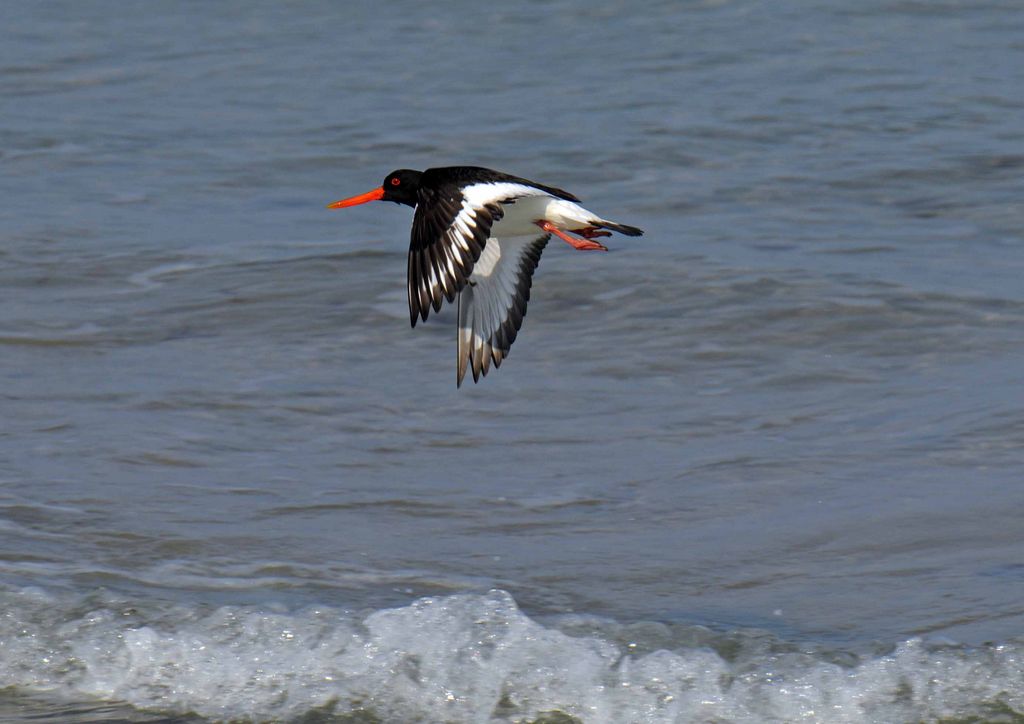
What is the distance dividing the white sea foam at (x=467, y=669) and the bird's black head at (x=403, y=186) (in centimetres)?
226

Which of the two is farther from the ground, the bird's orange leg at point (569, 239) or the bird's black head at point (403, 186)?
the bird's black head at point (403, 186)

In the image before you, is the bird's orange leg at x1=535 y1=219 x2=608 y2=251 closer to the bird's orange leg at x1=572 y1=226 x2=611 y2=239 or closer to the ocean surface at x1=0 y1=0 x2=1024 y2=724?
the bird's orange leg at x1=572 y1=226 x2=611 y2=239

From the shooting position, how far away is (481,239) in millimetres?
6133

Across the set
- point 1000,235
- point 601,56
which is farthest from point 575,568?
point 601,56

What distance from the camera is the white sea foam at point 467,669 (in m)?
5.33

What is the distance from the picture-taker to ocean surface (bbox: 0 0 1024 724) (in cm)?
560

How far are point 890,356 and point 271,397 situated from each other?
3.06m

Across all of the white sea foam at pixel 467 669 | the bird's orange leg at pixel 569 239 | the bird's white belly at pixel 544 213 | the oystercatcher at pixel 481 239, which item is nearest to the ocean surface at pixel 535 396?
the white sea foam at pixel 467 669

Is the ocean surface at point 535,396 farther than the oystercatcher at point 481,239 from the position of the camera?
No

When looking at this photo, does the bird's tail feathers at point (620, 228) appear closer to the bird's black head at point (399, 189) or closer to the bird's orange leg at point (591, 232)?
the bird's orange leg at point (591, 232)

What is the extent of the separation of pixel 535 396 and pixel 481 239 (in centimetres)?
221

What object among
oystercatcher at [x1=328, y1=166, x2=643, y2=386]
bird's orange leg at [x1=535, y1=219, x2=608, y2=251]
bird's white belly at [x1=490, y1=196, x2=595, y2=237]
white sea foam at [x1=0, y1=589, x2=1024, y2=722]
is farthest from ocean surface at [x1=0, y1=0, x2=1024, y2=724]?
bird's white belly at [x1=490, y1=196, x2=595, y2=237]

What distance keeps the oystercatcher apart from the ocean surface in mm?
604

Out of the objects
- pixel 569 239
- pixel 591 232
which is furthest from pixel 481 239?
pixel 591 232
